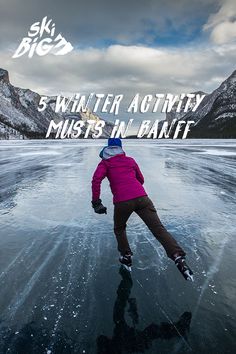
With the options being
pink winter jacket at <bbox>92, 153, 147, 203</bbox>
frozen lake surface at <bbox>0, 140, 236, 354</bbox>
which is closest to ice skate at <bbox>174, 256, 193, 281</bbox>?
frozen lake surface at <bbox>0, 140, 236, 354</bbox>

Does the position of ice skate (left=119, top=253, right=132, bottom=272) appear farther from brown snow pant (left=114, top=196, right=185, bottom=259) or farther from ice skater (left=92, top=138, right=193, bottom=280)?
brown snow pant (left=114, top=196, right=185, bottom=259)

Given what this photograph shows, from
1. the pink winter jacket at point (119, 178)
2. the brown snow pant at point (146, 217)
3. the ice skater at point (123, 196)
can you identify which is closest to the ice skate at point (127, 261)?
the ice skater at point (123, 196)

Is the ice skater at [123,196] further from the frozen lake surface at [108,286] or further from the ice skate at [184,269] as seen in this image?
the frozen lake surface at [108,286]

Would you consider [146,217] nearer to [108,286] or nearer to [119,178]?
[119,178]

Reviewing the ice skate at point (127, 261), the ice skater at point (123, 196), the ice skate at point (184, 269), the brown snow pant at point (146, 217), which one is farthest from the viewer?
the ice skate at point (127, 261)

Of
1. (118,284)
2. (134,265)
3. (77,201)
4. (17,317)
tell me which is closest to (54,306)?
(17,317)

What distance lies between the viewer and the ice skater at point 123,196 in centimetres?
511

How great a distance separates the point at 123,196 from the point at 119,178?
0.27 m

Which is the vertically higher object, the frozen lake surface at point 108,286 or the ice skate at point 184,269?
the ice skate at point 184,269

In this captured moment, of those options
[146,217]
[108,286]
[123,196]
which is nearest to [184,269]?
[146,217]

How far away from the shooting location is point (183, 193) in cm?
1104

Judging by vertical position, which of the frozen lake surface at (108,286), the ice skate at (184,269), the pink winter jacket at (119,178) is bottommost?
the frozen lake surface at (108,286)

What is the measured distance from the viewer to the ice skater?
5.11 metres

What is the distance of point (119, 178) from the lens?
207 inches
